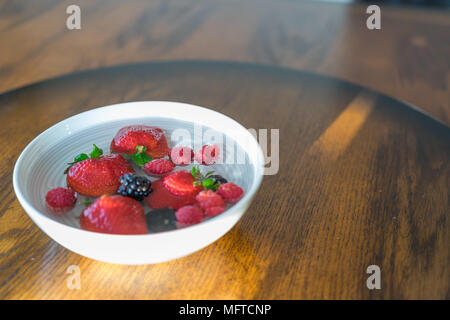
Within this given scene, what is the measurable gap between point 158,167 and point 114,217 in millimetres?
155

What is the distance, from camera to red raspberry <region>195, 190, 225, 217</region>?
674 millimetres

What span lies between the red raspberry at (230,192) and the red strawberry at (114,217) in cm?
12

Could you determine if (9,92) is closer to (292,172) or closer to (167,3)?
(292,172)

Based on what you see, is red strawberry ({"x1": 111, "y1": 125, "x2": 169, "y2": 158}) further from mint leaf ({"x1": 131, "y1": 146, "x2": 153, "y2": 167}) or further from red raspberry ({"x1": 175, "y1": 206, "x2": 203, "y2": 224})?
red raspberry ({"x1": 175, "y1": 206, "x2": 203, "y2": 224})

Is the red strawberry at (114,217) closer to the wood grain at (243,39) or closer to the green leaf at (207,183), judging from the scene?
the green leaf at (207,183)

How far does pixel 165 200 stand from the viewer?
709 millimetres

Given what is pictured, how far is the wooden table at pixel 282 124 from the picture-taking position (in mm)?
673

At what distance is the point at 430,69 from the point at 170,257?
4.03ft

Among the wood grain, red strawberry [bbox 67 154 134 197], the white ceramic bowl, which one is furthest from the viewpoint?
the wood grain

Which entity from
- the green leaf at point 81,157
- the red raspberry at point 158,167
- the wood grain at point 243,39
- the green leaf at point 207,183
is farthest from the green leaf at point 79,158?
the wood grain at point 243,39

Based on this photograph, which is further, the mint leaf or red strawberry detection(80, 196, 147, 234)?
the mint leaf

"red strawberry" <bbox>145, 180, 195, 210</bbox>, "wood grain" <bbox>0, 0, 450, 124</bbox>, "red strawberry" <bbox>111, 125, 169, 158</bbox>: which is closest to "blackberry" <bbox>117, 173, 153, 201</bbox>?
"red strawberry" <bbox>145, 180, 195, 210</bbox>

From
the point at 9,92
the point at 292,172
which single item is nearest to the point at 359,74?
the point at 292,172

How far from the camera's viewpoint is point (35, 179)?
2.43 ft
